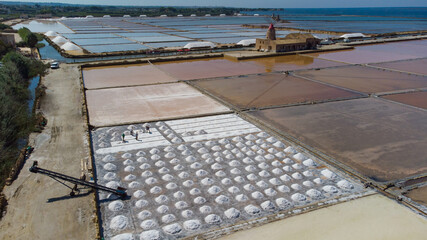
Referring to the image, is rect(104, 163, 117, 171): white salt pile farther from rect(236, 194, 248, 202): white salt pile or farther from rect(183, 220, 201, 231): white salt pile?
rect(236, 194, 248, 202): white salt pile

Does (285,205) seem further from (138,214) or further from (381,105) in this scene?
(381,105)

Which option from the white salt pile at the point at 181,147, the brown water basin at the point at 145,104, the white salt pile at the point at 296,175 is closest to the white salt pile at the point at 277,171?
the white salt pile at the point at 296,175

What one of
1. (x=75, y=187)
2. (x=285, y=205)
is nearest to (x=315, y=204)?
(x=285, y=205)

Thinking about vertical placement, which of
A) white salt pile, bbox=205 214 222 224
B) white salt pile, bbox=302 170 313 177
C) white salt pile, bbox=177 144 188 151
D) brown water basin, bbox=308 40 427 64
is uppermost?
brown water basin, bbox=308 40 427 64

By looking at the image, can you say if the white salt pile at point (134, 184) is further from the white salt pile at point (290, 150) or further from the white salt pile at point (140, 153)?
the white salt pile at point (290, 150)

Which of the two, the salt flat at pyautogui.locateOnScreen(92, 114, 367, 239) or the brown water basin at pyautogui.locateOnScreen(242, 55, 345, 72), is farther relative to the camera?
the brown water basin at pyautogui.locateOnScreen(242, 55, 345, 72)

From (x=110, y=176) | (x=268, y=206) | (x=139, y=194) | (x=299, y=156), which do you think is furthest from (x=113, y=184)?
(x=299, y=156)

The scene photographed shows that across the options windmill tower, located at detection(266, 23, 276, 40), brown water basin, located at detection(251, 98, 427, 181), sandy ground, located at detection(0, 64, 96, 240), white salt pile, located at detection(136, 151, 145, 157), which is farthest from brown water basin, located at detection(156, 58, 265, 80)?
white salt pile, located at detection(136, 151, 145, 157)
